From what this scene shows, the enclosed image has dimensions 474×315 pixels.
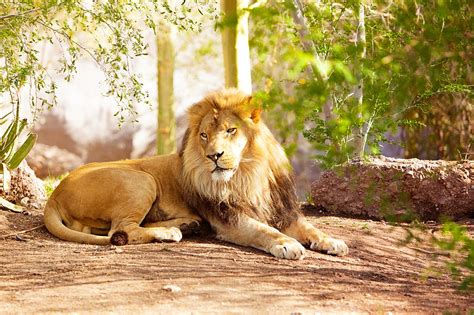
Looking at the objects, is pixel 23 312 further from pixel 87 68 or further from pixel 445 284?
pixel 87 68

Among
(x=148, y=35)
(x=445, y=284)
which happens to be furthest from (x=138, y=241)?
(x=148, y=35)

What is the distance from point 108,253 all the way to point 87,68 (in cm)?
1044

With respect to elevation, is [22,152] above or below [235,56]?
below

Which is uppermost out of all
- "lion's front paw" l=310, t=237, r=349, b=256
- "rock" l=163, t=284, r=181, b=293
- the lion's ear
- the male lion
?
the lion's ear

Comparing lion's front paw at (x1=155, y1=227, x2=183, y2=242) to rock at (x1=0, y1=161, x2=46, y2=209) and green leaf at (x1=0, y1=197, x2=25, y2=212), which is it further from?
rock at (x1=0, y1=161, x2=46, y2=209)

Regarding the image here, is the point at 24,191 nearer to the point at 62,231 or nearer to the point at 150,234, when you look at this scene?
the point at 62,231

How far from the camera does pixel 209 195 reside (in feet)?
20.8

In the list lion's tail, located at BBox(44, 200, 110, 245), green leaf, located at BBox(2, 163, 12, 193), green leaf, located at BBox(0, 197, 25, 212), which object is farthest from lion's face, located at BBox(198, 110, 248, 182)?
green leaf, located at BBox(2, 163, 12, 193)

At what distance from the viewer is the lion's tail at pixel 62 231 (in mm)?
6355

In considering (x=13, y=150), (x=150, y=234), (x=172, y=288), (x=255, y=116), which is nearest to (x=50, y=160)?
(x=13, y=150)

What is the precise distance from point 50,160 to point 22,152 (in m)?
7.17

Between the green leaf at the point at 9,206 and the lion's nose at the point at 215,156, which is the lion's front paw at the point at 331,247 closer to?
the lion's nose at the point at 215,156

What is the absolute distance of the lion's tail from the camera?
636 cm

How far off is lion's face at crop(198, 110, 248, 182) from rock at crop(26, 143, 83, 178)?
8754 millimetres
